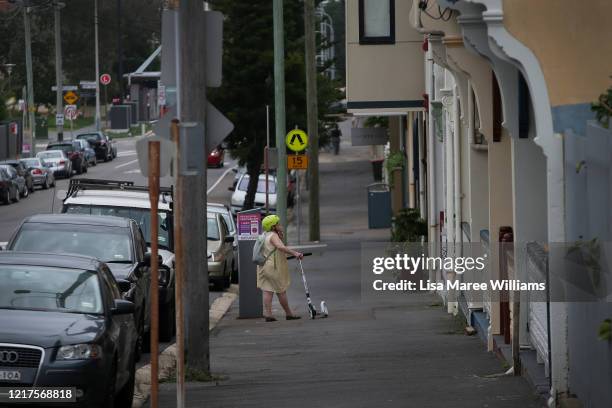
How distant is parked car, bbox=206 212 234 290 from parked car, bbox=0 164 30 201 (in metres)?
26.3

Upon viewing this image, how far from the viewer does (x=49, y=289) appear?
11992 millimetres

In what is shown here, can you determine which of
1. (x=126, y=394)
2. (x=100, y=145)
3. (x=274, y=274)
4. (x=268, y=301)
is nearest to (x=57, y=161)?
(x=100, y=145)

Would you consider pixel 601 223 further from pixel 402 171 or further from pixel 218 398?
pixel 402 171

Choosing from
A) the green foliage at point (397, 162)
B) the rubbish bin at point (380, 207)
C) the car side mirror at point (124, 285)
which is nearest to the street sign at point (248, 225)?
the car side mirror at point (124, 285)

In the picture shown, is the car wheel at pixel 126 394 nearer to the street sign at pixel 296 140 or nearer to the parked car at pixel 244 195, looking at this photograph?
the street sign at pixel 296 140

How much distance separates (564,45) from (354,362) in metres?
5.29

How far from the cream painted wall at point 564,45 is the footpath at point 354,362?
2628 mm

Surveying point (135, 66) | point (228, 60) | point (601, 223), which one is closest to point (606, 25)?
point (601, 223)

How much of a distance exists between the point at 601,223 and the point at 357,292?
1695 centimetres

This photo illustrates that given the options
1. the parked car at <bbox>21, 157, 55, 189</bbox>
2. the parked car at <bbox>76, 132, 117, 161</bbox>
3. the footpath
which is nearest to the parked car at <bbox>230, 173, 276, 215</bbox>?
the parked car at <bbox>21, 157, 55, 189</bbox>

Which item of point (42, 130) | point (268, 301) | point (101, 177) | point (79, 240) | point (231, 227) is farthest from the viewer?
point (42, 130)

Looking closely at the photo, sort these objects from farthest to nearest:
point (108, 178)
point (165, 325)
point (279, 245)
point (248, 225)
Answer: point (108, 178) < point (248, 225) < point (279, 245) < point (165, 325)

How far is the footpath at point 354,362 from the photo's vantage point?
40.3 ft

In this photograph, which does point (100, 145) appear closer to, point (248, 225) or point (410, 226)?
point (410, 226)
